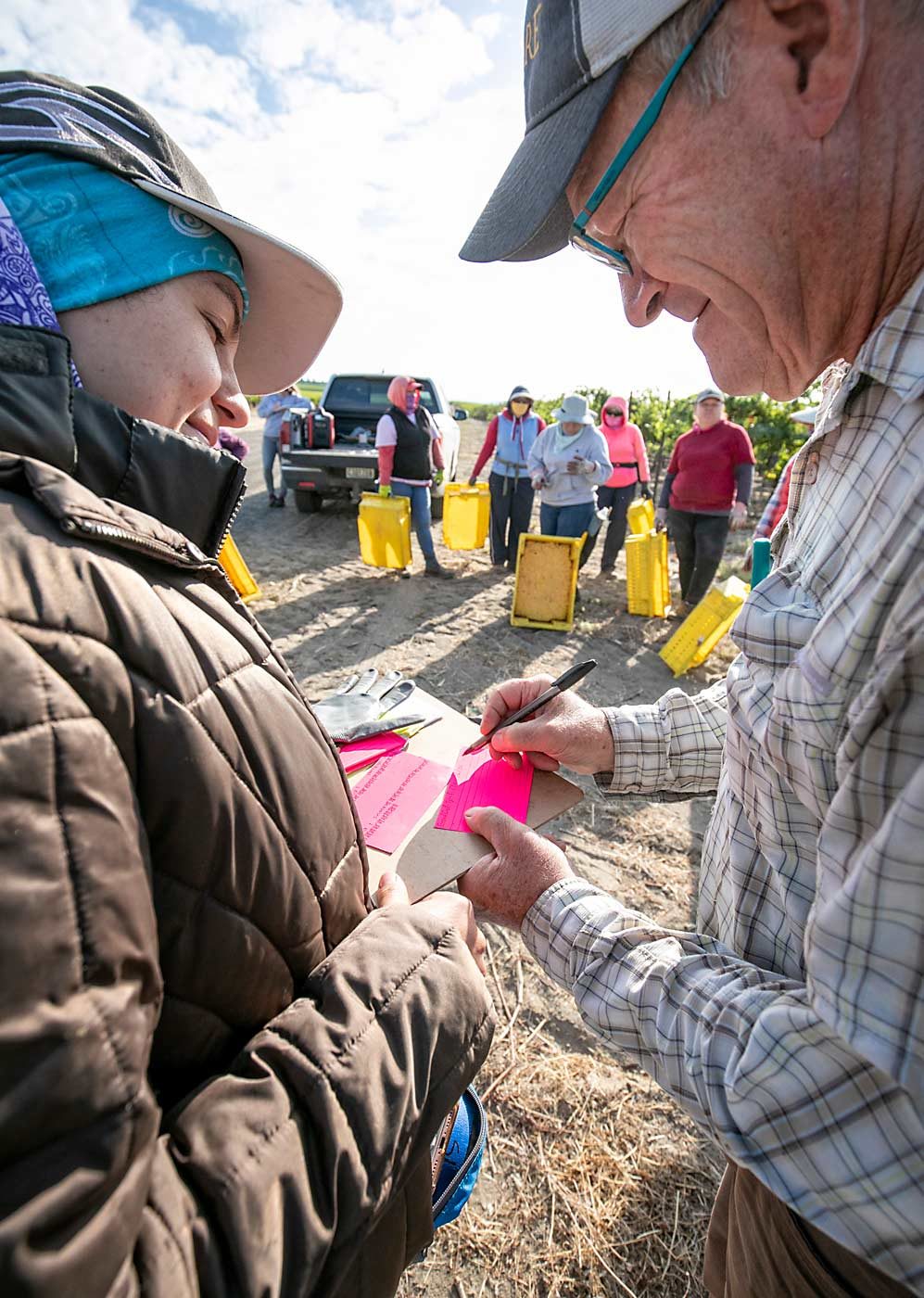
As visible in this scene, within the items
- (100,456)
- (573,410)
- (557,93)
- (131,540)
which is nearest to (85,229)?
(100,456)

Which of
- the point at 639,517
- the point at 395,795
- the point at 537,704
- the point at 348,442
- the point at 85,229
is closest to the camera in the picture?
the point at 85,229

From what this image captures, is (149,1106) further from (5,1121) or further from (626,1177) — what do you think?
(626,1177)

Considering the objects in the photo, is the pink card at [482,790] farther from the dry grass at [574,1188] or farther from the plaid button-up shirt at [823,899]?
the dry grass at [574,1188]

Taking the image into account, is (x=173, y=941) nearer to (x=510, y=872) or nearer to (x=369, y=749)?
(x=510, y=872)

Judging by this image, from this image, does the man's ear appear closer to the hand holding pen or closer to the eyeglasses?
the eyeglasses

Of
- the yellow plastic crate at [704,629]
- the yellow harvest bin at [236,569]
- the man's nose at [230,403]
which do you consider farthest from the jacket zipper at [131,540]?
the yellow plastic crate at [704,629]

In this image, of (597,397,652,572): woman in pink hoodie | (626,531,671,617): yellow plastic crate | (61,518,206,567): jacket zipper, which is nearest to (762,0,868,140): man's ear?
(61,518,206,567): jacket zipper

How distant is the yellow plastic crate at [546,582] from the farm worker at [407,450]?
180 cm

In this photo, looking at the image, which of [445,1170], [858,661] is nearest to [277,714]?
[858,661]

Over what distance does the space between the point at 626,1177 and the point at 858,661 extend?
2090 mm

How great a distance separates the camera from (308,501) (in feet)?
34.8

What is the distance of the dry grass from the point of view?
1.81 metres

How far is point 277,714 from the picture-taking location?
87 centimetres

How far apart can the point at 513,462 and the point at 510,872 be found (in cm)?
701
